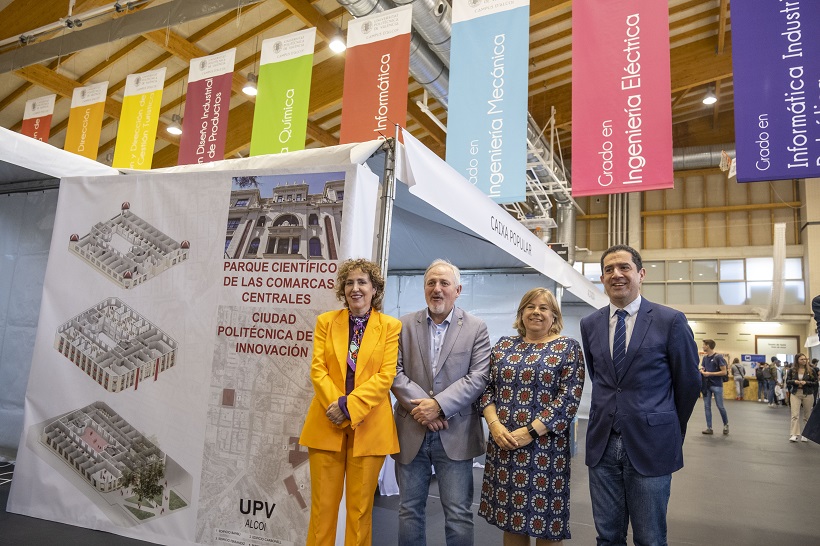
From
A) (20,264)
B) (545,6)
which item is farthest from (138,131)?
(545,6)

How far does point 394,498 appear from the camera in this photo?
3.62 m

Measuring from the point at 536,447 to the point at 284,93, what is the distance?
4.61 m

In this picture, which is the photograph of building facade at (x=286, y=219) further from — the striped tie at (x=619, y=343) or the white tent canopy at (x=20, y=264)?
the white tent canopy at (x=20, y=264)

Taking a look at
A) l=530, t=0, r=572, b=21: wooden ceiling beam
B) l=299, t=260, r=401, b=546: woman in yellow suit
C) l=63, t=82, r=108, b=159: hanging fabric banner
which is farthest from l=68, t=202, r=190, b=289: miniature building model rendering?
l=530, t=0, r=572, b=21: wooden ceiling beam

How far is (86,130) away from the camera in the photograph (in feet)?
22.6

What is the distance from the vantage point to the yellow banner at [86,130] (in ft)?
22.3

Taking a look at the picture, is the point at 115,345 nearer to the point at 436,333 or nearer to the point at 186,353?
the point at 186,353

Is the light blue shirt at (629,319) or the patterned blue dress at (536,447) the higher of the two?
the light blue shirt at (629,319)

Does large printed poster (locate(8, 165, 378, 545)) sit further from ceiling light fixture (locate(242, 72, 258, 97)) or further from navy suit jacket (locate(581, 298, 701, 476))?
ceiling light fixture (locate(242, 72, 258, 97))

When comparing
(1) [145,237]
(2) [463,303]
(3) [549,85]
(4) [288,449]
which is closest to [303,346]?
(4) [288,449]

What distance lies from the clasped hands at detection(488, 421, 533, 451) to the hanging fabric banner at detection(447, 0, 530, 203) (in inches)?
104

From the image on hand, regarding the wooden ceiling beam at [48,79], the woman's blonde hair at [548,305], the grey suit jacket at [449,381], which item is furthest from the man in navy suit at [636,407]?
the wooden ceiling beam at [48,79]

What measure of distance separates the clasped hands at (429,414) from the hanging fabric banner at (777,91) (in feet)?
8.30

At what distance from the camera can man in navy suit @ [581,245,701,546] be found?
6.11ft
